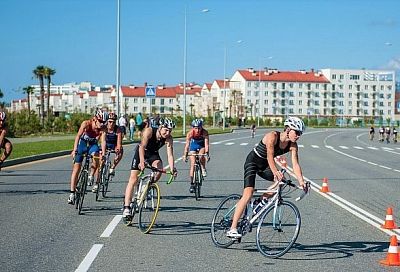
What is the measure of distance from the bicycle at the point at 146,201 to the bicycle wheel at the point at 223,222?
1177mm

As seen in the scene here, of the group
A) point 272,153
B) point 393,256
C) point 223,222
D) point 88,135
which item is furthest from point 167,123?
point 393,256

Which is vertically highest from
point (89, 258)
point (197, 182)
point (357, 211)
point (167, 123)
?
point (167, 123)

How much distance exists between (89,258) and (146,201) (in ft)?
6.90

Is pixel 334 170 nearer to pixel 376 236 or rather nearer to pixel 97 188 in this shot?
pixel 97 188

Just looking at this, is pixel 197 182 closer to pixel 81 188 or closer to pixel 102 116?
pixel 102 116

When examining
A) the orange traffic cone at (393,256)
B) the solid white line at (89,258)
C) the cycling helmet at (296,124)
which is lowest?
the solid white line at (89,258)

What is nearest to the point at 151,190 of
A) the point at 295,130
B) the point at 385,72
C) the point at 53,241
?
the point at 53,241

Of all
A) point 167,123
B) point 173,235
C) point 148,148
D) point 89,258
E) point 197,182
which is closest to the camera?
point 89,258

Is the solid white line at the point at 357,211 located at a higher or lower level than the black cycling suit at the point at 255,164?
lower

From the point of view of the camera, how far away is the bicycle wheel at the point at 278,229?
8195 mm

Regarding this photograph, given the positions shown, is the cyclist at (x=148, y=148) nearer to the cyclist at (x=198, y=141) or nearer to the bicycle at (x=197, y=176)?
the bicycle at (x=197, y=176)

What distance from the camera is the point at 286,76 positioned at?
163m

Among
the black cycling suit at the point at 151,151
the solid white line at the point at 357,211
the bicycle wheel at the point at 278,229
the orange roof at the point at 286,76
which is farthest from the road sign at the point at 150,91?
Answer: the orange roof at the point at 286,76

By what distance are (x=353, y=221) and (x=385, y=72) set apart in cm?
16535
